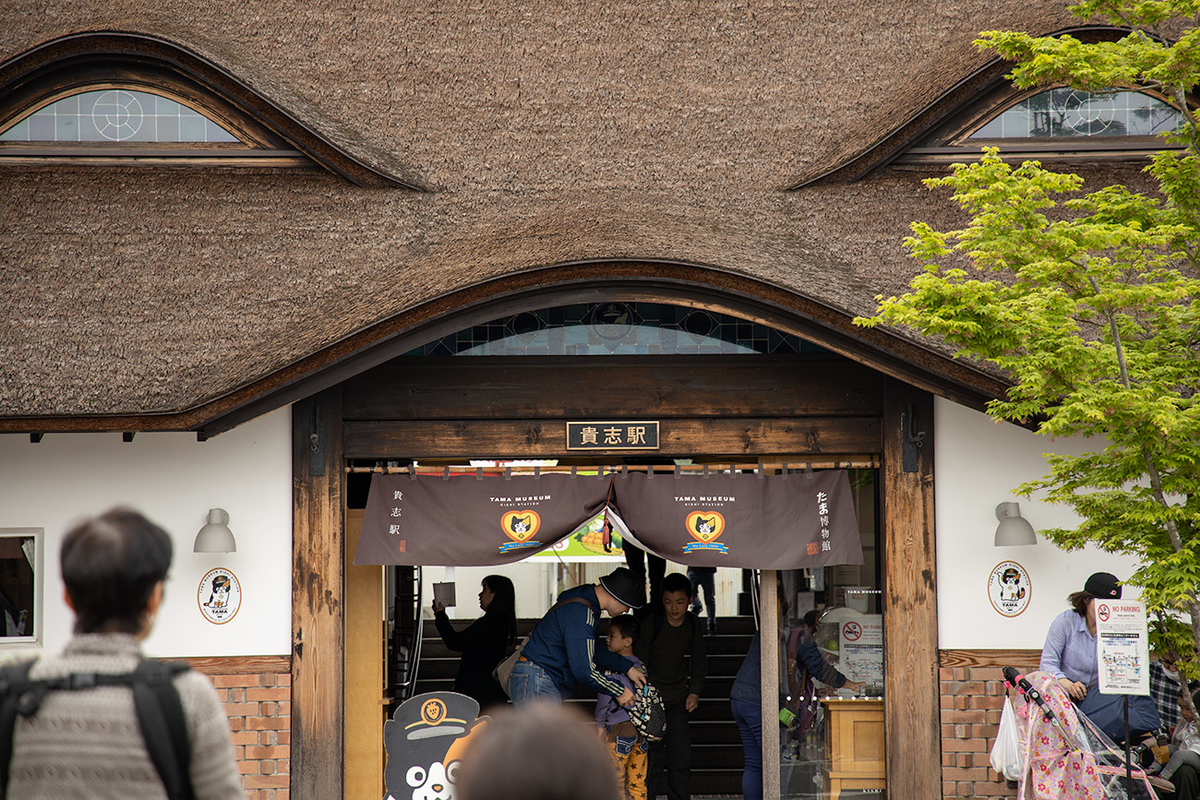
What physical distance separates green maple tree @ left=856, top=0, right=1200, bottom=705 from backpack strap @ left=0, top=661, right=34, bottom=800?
462 centimetres

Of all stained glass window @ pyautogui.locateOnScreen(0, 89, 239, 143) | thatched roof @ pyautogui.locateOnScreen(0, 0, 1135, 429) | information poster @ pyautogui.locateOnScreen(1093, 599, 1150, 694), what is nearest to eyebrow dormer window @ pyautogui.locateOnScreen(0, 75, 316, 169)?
stained glass window @ pyautogui.locateOnScreen(0, 89, 239, 143)

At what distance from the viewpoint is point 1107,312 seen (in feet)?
19.0

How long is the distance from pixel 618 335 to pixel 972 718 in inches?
141

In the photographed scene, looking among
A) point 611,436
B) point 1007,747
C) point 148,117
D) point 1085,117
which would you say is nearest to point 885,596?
point 1007,747

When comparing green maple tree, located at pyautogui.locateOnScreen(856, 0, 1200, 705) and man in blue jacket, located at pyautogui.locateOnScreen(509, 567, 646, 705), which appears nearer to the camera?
green maple tree, located at pyautogui.locateOnScreen(856, 0, 1200, 705)

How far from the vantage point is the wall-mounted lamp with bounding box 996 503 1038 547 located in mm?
7203

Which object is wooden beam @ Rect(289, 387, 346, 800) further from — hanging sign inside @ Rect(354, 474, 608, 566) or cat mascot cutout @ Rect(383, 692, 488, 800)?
cat mascot cutout @ Rect(383, 692, 488, 800)

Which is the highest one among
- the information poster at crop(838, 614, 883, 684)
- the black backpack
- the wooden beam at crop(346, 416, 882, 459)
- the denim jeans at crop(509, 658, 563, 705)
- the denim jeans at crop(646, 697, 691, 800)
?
the wooden beam at crop(346, 416, 882, 459)

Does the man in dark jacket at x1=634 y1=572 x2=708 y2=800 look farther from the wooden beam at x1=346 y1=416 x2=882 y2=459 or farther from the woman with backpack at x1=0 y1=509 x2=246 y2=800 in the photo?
the woman with backpack at x1=0 y1=509 x2=246 y2=800

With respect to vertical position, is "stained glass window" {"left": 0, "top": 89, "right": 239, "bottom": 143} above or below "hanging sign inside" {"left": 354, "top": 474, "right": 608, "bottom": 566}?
above

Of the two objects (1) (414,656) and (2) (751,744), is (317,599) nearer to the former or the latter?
(1) (414,656)

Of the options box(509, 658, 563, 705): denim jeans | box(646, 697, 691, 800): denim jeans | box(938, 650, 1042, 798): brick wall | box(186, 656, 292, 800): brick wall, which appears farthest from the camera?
box(646, 697, 691, 800): denim jeans

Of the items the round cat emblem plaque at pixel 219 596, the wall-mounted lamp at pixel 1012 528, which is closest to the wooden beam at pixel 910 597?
the wall-mounted lamp at pixel 1012 528

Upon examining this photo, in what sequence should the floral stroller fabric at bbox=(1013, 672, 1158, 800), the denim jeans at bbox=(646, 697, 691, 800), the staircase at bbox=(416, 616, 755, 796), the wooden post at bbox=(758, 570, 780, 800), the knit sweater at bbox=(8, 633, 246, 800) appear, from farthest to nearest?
the staircase at bbox=(416, 616, 755, 796), the denim jeans at bbox=(646, 697, 691, 800), the wooden post at bbox=(758, 570, 780, 800), the floral stroller fabric at bbox=(1013, 672, 1158, 800), the knit sweater at bbox=(8, 633, 246, 800)
